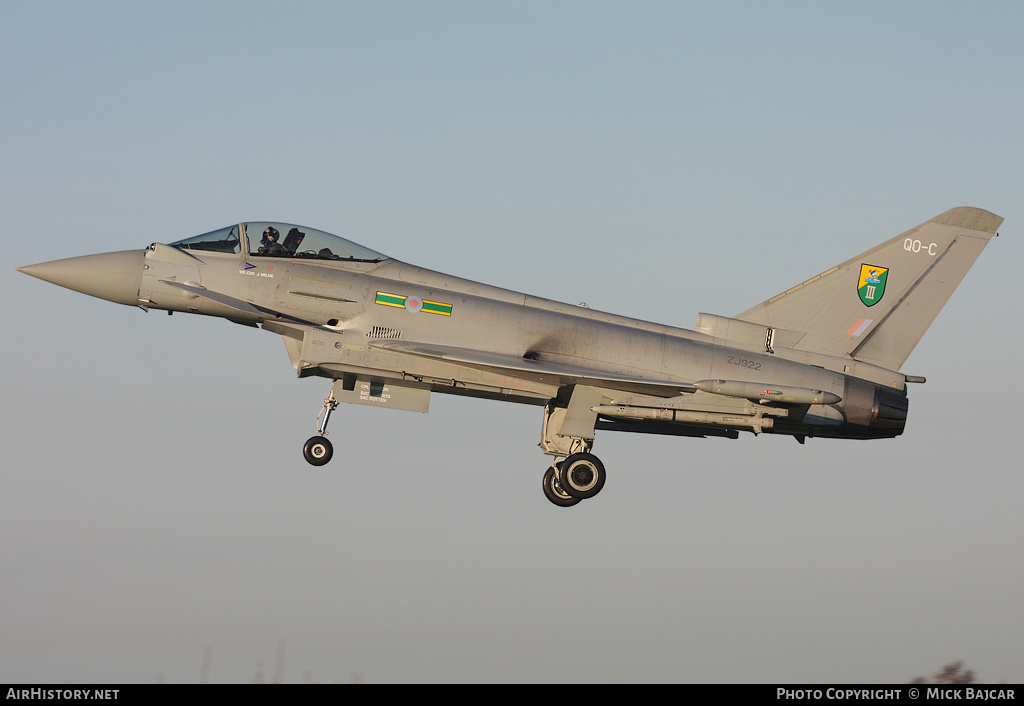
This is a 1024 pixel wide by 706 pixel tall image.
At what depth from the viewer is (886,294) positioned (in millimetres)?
22297

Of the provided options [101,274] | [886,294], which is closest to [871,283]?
[886,294]

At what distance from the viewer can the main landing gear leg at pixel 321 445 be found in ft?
68.5

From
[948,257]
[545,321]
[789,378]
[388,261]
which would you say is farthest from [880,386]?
[388,261]

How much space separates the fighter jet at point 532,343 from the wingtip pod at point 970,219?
182 centimetres

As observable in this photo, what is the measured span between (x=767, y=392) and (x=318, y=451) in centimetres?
753

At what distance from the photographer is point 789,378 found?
69.0 feet

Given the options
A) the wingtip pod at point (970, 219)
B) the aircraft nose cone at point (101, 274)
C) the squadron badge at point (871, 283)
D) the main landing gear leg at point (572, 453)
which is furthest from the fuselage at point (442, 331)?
the wingtip pod at point (970, 219)

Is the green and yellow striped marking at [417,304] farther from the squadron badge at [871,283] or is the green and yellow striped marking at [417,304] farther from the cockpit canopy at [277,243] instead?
the squadron badge at [871,283]

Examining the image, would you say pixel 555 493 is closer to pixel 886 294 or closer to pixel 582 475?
pixel 582 475

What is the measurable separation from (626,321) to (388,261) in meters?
4.27

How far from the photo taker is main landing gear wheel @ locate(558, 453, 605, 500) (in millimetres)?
20969
